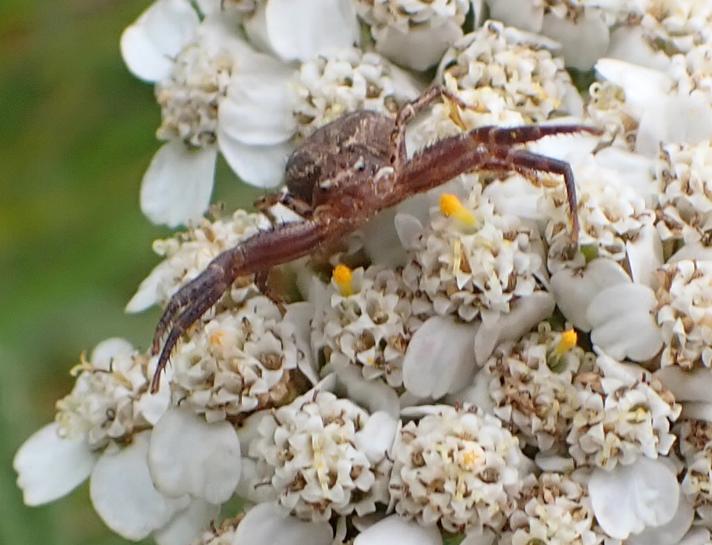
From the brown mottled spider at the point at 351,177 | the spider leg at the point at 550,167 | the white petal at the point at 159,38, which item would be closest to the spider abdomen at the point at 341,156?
the brown mottled spider at the point at 351,177

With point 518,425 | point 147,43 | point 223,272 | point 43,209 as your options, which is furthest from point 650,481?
point 43,209

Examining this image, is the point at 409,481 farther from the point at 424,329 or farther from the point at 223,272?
the point at 223,272

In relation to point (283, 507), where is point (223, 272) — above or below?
above

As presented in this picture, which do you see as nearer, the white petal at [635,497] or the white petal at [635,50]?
the white petal at [635,497]

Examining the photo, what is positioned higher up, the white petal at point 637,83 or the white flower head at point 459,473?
the white petal at point 637,83

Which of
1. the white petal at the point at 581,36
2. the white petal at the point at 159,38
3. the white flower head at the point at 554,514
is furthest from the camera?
the white petal at the point at 159,38

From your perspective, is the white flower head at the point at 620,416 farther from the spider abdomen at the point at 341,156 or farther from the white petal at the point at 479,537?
the spider abdomen at the point at 341,156

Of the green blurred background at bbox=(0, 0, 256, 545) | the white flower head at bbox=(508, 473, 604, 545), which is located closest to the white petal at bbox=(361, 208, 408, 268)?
the white flower head at bbox=(508, 473, 604, 545)
